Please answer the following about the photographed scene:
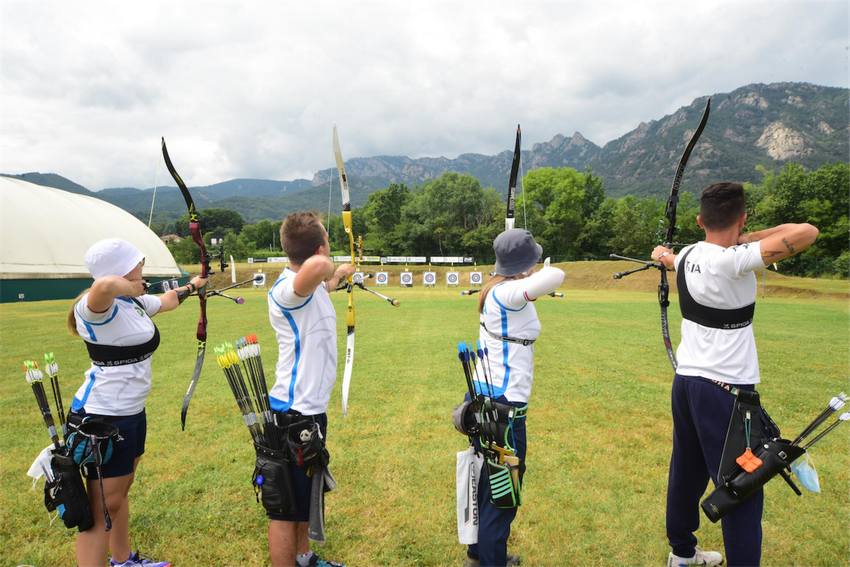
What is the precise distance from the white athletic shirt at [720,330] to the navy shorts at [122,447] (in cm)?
315

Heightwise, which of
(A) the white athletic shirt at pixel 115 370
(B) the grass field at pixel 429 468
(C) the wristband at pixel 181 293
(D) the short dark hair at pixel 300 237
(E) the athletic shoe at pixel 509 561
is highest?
(D) the short dark hair at pixel 300 237

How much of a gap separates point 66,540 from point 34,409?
414 centimetres

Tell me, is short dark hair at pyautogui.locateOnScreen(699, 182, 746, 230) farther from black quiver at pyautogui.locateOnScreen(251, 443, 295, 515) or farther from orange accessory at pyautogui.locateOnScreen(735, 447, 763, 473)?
black quiver at pyautogui.locateOnScreen(251, 443, 295, 515)

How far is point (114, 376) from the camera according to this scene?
2.59m

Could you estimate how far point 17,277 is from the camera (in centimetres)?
2992

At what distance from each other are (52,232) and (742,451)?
1705 inches

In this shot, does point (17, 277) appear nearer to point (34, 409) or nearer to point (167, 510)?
point (34, 409)

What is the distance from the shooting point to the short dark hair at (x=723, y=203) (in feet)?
7.54

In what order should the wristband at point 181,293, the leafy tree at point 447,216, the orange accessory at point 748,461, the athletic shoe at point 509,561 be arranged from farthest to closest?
1. the leafy tree at point 447,216
2. the wristband at point 181,293
3. the athletic shoe at point 509,561
4. the orange accessory at point 748,461

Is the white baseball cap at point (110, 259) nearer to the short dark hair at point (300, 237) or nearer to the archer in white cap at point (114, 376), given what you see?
the archer in white cap at point (114, 376)

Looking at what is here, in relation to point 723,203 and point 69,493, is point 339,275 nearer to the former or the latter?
point 69,493

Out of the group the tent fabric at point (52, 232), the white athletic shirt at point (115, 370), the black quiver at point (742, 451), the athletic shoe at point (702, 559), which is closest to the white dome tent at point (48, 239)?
the tent fabric at point (52, 232)

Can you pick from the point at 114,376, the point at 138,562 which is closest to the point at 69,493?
the point at 114,376

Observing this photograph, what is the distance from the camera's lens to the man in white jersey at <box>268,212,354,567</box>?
2432 mm
